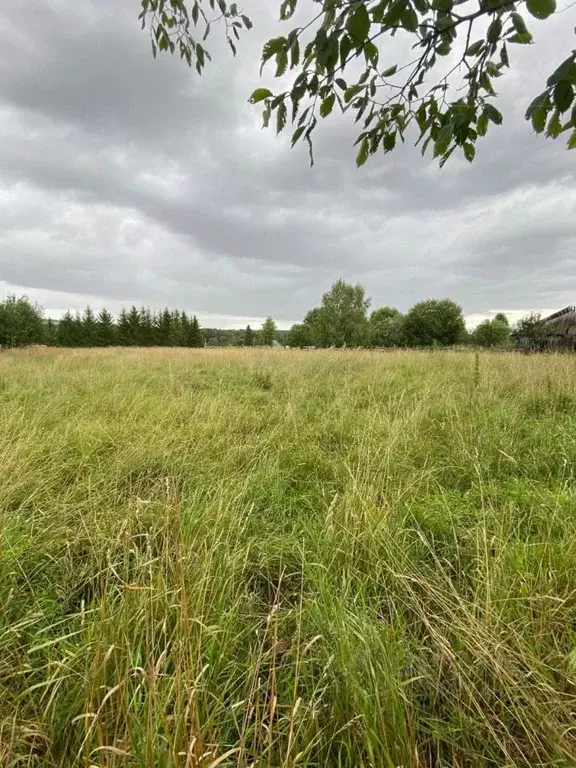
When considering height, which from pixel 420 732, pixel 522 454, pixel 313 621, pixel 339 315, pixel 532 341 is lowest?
pixel 420 732

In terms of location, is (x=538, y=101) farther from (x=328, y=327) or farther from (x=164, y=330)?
(x=164, y=330)

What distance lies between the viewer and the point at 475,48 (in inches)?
50.6

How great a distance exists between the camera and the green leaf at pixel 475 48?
4.17ft

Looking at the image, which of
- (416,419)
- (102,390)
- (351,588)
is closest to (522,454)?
(416,419)

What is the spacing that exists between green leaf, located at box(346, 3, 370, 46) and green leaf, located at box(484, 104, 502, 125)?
2.04 feet

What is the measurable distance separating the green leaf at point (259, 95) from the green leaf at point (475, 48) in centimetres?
83

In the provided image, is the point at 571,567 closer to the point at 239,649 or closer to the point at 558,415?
the point at 239,649

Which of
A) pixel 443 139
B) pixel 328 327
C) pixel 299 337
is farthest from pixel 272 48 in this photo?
pixel 299 337

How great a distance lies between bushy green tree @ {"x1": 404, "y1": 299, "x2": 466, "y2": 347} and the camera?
137 feet

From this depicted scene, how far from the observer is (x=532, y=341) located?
64.3 feet

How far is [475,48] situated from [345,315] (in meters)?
40.5

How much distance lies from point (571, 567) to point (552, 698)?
2.19 ft

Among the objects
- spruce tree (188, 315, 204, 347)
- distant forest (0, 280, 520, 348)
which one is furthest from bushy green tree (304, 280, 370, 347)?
spruce tree (188, 315, 204, 347)

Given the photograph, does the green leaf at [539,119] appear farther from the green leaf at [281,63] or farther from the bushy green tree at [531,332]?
the bushy green tree at [531,332]
